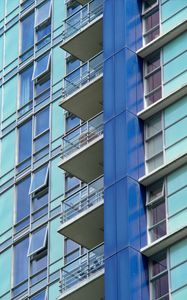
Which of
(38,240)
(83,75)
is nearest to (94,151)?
(38,240)

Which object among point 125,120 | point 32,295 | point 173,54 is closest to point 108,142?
point 125,120

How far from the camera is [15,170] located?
143ft

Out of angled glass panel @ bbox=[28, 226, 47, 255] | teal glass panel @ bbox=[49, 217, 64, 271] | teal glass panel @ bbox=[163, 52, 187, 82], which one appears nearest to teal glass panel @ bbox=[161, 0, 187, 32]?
teal glass panel @ bbox=[163, 52, 187, 82]

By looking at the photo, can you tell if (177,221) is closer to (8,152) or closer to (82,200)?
(82,200)

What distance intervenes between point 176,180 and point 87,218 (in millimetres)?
3940

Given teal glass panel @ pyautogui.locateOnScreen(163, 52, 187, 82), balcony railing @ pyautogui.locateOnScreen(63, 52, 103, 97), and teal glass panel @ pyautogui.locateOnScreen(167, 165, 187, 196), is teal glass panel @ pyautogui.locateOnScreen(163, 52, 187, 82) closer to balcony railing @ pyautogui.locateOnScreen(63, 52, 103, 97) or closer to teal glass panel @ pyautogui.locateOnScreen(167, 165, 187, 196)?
teal glass panel @ pyautogui.locateOnScreen(167, 165, 187, 196)

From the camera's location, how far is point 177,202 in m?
33.3

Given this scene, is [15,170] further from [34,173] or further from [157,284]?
[157,284]

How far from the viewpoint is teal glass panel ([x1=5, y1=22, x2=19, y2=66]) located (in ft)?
154

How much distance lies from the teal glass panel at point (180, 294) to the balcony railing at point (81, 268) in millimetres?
3956

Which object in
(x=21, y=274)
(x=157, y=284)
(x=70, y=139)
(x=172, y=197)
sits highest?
(x=70, y=139)

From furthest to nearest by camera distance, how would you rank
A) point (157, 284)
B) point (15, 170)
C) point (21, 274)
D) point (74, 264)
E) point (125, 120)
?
point (15, 170)
point (21, 274)
point (74, 264)
point (125, 120)
point (157, 284)

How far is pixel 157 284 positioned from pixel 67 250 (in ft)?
22.0

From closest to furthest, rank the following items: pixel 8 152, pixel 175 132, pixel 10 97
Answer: pixel 175 132
pixel 8 152
pixel 10 97
